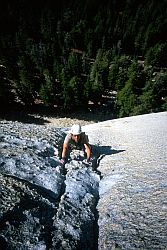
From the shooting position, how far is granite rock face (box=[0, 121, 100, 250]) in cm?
932

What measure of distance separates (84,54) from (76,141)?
1856 inches

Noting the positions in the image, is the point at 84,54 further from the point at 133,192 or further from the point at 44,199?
the point at 44,199

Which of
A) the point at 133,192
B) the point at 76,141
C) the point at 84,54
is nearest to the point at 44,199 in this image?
the point at 133,192

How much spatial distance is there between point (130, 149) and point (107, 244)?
357 inches

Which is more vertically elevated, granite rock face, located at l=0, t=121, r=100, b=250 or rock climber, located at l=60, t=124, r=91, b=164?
rock climber, located at l=60, t=124, r=91, b=164

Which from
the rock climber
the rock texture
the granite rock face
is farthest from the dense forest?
the granite rock face

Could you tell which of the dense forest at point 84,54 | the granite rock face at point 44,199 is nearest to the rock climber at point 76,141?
the granite rock face at point 44,199

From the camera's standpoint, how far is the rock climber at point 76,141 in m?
14.4

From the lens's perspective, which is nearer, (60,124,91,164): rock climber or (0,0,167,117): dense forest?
(60,124,91,164): rock climber

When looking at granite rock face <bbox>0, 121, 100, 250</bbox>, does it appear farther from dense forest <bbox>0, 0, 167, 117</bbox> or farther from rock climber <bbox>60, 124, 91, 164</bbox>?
dense forest <bbox>0, 0, 167, 117</bbox>

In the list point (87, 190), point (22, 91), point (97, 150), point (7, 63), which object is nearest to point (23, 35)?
point (7, 63)

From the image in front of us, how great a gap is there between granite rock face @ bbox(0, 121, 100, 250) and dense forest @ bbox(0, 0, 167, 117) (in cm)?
2647

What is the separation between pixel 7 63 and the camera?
1890 inches

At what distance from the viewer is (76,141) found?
1528 cm
